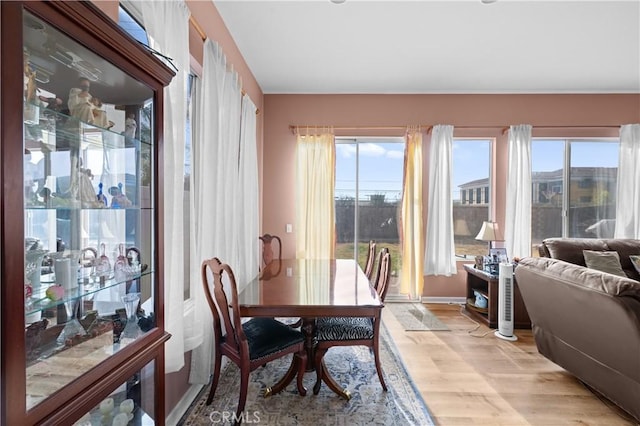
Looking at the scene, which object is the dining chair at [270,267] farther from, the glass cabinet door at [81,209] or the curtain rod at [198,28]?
the curtain rod at [198,28]

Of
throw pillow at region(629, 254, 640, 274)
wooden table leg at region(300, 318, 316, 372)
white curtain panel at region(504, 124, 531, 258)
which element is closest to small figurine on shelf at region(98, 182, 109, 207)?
wooden table leg at region(300, 318, 316, 372)

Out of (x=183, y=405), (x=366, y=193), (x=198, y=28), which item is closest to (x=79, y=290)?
(x=183, y=405)

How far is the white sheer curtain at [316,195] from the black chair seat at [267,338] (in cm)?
186

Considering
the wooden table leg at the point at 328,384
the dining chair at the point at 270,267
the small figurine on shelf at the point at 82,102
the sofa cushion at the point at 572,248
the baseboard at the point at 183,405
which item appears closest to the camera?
the small figurine on shelf at the point at 82,102

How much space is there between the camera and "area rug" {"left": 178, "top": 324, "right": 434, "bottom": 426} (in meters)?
1.81

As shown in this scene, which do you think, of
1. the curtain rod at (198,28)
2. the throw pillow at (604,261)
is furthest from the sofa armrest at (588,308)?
the curtain rod at (198,28)

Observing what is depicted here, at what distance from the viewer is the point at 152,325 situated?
1097 millimetres

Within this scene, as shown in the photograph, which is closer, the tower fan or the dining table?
the dining table

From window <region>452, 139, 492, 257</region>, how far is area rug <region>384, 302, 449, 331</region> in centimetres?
99

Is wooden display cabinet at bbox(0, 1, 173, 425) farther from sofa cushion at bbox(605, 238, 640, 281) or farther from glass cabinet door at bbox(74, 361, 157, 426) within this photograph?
sofa cushion at bbox(605, 238, 640, 281)

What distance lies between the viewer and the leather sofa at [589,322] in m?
1.65

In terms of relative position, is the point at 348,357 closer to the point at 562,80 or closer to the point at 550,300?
the point at 550,300

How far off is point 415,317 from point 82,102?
353 centimetres

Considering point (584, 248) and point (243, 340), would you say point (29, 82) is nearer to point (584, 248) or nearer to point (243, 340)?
point (243, 340)
